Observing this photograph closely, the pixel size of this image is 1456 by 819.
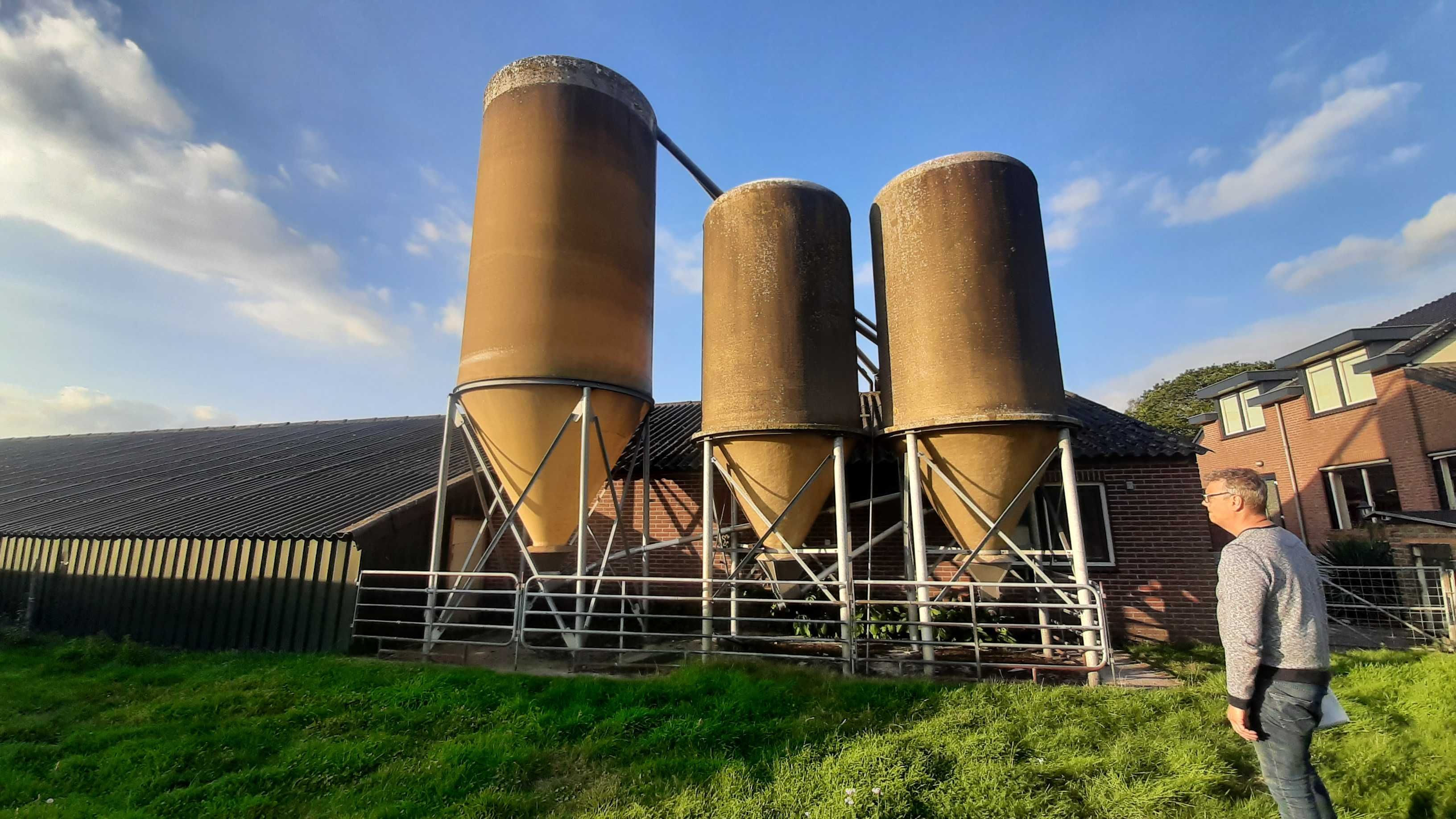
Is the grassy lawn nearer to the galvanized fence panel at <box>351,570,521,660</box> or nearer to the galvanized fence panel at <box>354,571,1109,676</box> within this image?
the galvanized fence panel at <box>354,571,1109,676</box>

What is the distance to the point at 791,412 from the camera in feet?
24.1

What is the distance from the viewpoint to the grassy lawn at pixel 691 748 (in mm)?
3957

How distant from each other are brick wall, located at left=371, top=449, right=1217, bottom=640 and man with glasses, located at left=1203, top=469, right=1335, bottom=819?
5.44 m

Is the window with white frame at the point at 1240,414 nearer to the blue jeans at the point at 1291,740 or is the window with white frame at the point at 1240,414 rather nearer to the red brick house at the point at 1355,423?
the red brick house at the point at 1355,423

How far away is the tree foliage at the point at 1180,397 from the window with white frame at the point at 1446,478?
15820 mm

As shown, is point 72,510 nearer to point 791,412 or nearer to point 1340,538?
point 791,412

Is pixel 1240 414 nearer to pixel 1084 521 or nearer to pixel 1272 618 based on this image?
pixel 1084 521

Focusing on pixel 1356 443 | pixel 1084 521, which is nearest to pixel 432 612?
A: pixel 1084 521

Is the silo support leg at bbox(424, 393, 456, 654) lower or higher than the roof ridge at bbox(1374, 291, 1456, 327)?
lower

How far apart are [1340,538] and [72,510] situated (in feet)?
82.5

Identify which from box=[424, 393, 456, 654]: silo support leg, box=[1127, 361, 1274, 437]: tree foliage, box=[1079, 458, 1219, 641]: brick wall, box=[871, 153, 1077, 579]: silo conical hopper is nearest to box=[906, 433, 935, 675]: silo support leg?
box=[871, 153, 1077, 579]: silo conical hopper

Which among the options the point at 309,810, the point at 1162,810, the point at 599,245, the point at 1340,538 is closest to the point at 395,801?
the point at 309,810

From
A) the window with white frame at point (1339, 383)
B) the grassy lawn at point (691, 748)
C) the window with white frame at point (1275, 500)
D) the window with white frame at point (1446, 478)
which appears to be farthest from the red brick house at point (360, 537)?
the window with white frame at point (1275, 500)

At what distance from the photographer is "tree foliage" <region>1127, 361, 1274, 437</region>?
28922 millimetres
